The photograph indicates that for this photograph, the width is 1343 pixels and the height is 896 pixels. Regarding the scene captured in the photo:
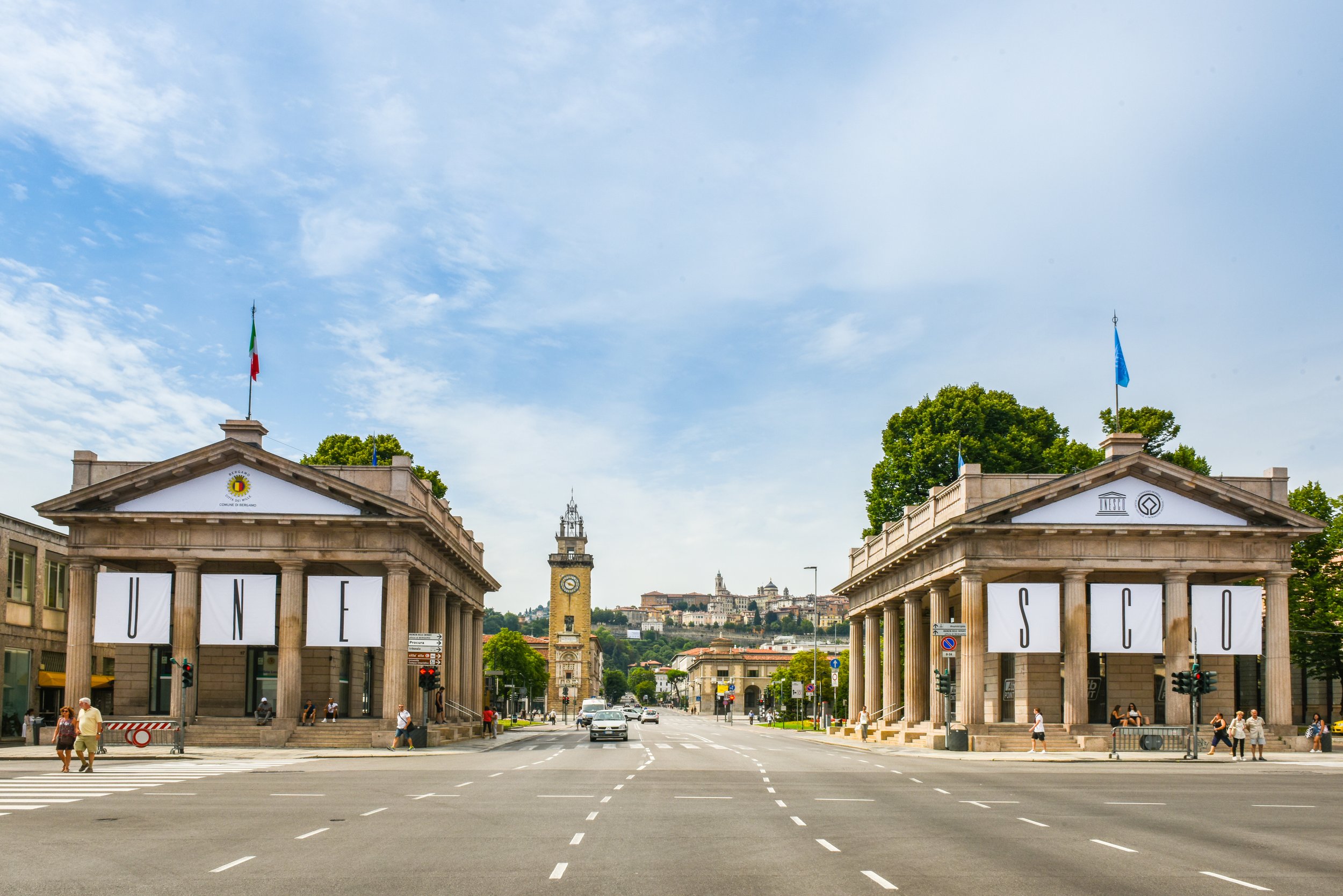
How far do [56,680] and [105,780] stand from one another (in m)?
34.1

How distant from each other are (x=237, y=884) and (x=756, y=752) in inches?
1408

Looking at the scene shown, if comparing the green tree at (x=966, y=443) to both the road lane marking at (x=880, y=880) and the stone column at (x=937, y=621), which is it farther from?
the road lane marking at (x=880, y=880)

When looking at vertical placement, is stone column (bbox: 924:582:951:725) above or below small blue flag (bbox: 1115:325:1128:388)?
below

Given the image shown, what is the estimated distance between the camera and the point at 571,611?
603 feet

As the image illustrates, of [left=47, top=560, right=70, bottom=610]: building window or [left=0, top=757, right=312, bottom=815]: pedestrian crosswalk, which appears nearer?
[left=0, top=757, right=312, bottom=815]: pedestrian crosswalk

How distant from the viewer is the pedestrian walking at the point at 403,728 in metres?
45.8

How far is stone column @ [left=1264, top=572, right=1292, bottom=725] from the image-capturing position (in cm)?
4728

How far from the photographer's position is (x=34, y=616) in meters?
56.6

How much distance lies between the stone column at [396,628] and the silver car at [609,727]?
45.8ft

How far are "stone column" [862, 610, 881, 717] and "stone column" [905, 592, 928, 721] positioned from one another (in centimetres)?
799

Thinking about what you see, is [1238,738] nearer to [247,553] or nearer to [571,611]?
[247,553]

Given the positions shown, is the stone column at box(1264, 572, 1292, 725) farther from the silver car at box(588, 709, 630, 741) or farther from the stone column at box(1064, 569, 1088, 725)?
the silver car at box(588, 709, 630, 741)

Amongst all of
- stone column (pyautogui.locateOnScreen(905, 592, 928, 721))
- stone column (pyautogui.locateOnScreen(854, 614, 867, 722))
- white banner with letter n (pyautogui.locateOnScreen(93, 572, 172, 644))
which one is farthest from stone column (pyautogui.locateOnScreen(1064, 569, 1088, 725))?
white banner with letter n (pyautogui.locateOnScreen(93, 572, 172, 644))

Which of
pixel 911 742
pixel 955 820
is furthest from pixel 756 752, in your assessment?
pixel 955 820
